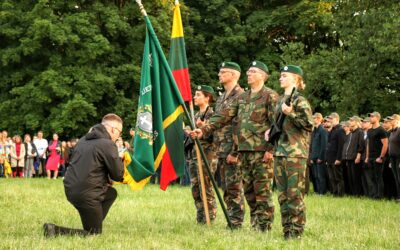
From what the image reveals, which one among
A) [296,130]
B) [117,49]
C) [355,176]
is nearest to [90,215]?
[296,130]

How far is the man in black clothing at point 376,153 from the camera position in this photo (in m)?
19.2

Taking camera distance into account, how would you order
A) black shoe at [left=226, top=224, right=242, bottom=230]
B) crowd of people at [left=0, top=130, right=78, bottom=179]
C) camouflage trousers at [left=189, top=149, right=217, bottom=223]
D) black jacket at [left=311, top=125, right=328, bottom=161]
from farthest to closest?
crowd of people at [left=0, top=130, right=78, bottom=179] → black jacket at [left=311, top=125, right=328, bottom=161] → camouflage trousers at [left=189, top=149, right=217, bottom=223] → black shoe at [left=226, top=224, right=242, bottom=230]

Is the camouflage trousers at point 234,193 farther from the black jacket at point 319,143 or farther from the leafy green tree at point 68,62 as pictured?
the leafy green tree at point 68,62

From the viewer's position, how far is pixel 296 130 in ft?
33.0

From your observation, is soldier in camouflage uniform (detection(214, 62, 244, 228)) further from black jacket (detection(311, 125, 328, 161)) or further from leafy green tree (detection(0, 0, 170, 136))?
leafy green tree (detection(0, 0, 170, 136))

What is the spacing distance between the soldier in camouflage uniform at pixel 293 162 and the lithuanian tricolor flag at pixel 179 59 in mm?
2159

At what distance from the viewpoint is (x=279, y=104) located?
1022cm

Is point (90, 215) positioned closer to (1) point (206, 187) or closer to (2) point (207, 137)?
(1) point (206, 187)

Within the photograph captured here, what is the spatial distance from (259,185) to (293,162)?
99cm

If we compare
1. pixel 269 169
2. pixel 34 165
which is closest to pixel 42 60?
pixel 34 165

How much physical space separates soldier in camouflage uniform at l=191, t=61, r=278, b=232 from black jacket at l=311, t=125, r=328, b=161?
10.8 meters

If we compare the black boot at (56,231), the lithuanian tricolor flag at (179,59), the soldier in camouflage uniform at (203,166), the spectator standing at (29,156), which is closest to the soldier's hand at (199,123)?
the soldier in camouflage uniform at (203,166)

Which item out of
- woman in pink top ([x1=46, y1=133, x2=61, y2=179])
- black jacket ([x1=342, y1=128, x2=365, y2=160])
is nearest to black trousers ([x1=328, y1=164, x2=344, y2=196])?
black jacket ([x1=342, y1=128, x2=365, y2=160])

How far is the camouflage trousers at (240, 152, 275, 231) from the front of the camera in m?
10.7
